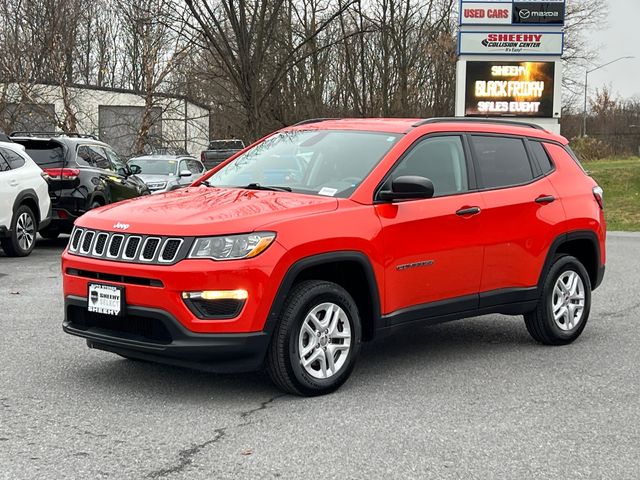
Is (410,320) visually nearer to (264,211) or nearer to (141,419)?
(264,211)

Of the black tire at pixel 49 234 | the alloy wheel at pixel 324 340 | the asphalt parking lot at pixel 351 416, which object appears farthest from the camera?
the black tire at pixel 49 234

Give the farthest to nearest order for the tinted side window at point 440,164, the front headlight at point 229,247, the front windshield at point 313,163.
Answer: the tinted side window at point 440,164 < the front windshield at point 313,163 < the front headlight at point 229,247

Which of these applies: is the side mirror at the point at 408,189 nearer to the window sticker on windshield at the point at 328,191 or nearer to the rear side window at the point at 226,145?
the window sticker on windshield at the point at 328,191

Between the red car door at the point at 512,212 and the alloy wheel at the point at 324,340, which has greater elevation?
the red car door at the point at 512,212

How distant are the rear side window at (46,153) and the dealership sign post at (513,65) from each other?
1523cm

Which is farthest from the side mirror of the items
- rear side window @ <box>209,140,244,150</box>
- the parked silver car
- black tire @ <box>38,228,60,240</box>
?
rear side window @ <box>209,140,244,150</box>

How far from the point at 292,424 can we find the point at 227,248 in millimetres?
1056

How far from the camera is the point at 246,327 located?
5.35 m

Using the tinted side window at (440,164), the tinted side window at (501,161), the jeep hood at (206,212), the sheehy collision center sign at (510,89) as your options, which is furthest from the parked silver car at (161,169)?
the jeep hood at (206,212)

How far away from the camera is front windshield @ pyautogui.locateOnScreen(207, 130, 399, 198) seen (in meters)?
6.30

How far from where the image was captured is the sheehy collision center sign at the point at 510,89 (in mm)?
27656

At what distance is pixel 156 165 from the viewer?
2297cm

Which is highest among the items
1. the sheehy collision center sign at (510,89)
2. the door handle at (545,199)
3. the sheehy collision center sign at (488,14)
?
the sheehy collision center sign at (488,14)

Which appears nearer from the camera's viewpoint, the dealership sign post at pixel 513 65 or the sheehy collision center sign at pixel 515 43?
the dealership sign post at pixel 513 65
